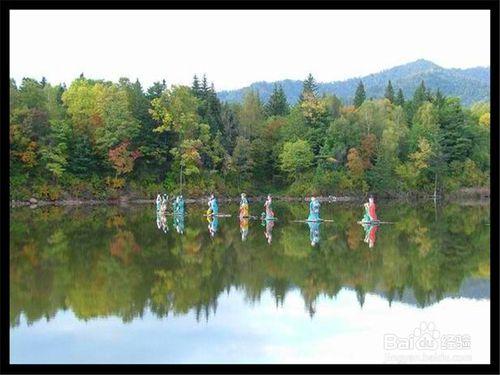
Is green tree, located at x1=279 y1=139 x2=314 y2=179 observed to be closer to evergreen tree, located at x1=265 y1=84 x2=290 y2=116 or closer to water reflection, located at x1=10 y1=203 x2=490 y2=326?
evergreen tree, located at x1=265 y1=84 x2=290 y2=116

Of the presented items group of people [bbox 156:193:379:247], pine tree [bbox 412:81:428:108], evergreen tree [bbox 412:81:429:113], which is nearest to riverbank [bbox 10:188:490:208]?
evergreen tree [bbox 412:81:429:113]

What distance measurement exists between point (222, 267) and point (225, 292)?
2.91 metres

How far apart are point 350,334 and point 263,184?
51.6 m

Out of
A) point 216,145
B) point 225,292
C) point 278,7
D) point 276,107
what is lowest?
point 225,292

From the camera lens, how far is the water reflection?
11961 mm

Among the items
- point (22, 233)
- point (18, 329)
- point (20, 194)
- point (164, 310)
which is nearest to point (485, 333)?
point (164, 310)

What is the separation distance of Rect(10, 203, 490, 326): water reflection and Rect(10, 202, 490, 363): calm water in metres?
0.04

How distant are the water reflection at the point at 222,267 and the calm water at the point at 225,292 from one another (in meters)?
0.04

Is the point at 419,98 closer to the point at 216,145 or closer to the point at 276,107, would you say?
the point at 276,107

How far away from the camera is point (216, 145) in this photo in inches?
2212

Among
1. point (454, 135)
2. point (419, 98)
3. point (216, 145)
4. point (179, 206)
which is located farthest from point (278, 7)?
point (419, 98)

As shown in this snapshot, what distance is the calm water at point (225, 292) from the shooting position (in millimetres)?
9133

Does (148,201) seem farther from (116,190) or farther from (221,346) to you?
(221,346)

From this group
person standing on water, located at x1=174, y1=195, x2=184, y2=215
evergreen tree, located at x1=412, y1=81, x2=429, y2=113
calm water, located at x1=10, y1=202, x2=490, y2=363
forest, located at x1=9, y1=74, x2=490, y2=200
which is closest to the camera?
calm water, located at x1=10, y1=202, x2=490, y2=363
